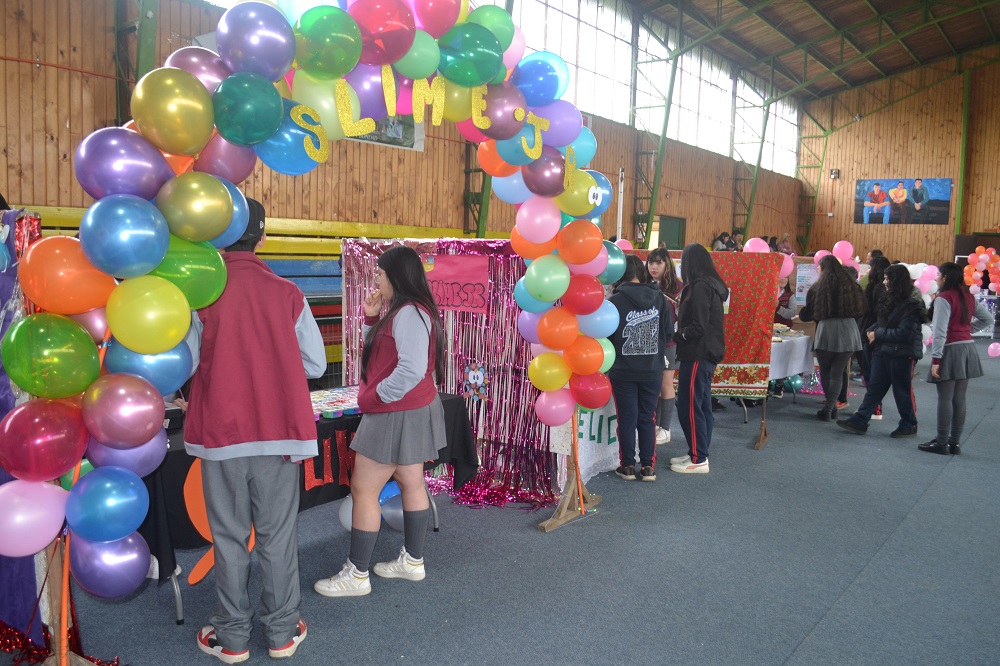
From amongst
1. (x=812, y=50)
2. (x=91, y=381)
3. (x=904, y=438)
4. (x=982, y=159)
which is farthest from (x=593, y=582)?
(x=982, y=159)

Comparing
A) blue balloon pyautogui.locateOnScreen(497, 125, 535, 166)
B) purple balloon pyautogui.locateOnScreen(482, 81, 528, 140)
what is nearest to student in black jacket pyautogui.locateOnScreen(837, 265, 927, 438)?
blue balloon pyautogui.locateOnScreen(497, 125, 535, 166)

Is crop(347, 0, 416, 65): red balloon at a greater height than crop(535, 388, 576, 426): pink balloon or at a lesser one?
A: greater

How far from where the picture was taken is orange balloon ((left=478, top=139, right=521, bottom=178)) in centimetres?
317

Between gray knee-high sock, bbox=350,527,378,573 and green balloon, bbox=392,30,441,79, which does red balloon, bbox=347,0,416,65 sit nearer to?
green balloon, bbox=392,30,441,79

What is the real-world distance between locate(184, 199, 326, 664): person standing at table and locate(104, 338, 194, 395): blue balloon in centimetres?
10

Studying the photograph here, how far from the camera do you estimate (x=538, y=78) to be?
2.87 m

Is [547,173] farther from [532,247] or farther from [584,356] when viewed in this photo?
[584,356]

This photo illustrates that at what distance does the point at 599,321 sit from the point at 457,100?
1312 millimetres

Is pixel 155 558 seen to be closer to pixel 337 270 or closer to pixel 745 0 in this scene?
pixel 337 270

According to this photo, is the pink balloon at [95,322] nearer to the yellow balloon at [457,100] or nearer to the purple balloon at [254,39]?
the purple balloon at [254,39]

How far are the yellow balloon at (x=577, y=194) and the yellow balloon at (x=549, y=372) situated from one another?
0.73 meters

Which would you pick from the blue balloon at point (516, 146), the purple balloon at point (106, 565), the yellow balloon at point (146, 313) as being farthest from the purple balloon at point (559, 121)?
the purple balloon at point (106, 565)

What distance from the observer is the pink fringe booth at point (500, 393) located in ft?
12.5

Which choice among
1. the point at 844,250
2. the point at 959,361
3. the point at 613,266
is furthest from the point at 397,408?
the point at 844,250
